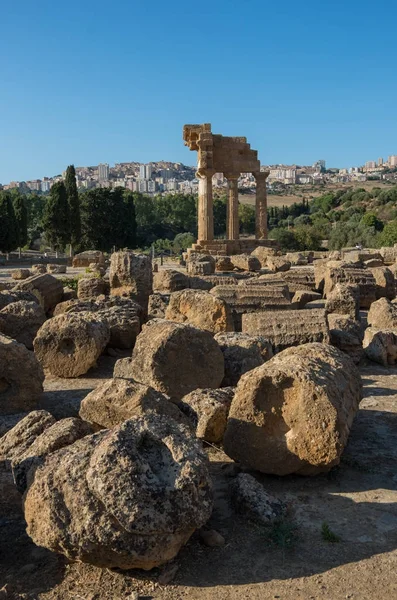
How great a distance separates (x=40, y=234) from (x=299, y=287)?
171 feet

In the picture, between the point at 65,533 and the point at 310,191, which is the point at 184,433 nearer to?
the point at 65,533

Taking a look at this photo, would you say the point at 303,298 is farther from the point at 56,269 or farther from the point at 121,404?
the point at 56,269

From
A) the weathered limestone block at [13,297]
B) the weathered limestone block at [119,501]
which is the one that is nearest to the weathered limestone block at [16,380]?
the weathered limestone block at [119,501]

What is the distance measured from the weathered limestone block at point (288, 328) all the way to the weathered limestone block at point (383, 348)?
964 mm

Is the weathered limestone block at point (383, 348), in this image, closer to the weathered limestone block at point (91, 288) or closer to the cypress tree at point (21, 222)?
the weathered limestone block at point (91, 288)

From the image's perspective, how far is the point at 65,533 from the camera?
11.8ft

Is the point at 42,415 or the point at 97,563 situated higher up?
the point at 42,415

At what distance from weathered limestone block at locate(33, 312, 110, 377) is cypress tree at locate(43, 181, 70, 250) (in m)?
30.7

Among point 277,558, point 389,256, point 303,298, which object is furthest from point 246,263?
point 277,558

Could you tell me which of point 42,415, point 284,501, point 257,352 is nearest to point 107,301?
point 257,352

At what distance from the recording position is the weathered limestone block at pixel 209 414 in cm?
564

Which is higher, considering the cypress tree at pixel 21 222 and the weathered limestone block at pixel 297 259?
the cypress tree at pixel 21 222

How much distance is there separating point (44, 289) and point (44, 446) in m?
8.51

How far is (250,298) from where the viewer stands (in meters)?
11.0
